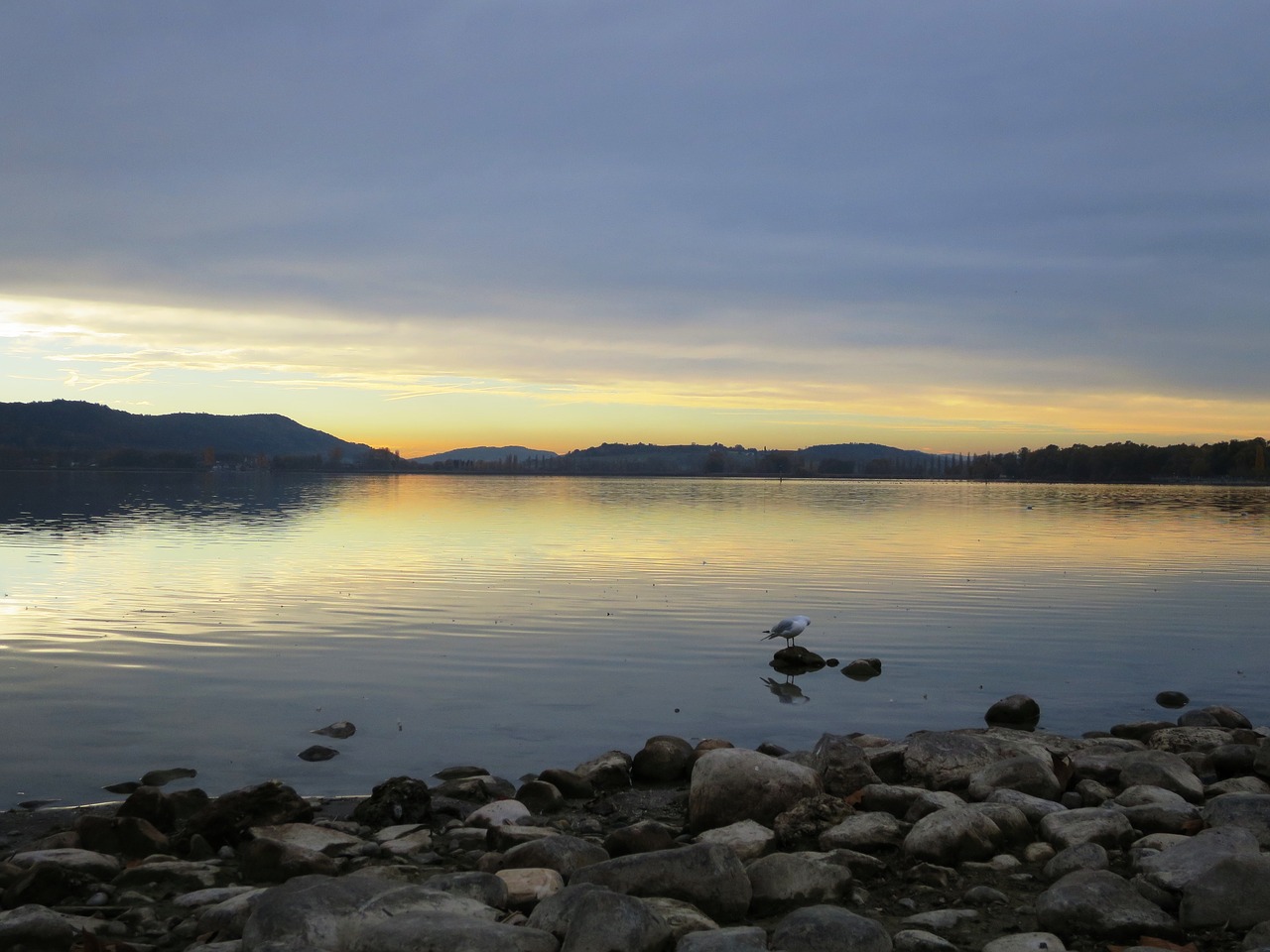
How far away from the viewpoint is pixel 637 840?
34.3 feet

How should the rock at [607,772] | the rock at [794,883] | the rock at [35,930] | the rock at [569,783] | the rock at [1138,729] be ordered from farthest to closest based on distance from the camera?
the rock at [1138,729] → the rock at [607,772] → the rock at [569,783] → the rock at [794,883] → the rock at [35,930]

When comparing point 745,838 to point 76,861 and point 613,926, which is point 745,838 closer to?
point 613,926

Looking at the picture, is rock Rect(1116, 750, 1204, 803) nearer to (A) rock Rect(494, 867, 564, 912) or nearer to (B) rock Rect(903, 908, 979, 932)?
(B) rock Rect(903, 908, 979, 932)

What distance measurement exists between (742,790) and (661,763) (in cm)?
248

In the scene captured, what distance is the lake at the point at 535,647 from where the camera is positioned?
15.4 metres

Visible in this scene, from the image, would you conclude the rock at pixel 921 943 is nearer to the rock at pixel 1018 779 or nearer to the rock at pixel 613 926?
the rock at pixel 613 926

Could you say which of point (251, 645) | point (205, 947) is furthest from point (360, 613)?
point (205, 947)

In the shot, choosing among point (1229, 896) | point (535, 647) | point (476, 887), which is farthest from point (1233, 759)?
point (535, 647)

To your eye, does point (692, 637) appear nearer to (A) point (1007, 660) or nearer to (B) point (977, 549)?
(A) point (1007, 660)

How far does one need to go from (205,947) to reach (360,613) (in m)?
18.8

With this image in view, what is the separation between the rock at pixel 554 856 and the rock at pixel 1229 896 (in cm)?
473

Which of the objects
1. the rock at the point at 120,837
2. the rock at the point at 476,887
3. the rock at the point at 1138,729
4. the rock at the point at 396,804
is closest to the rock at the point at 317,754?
the rock at the point at 396,804

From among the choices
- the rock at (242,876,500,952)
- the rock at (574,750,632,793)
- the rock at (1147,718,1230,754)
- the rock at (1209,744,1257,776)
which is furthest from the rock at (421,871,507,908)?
the rock at (1147,718,1230,754)

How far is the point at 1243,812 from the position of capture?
10.4 metres
